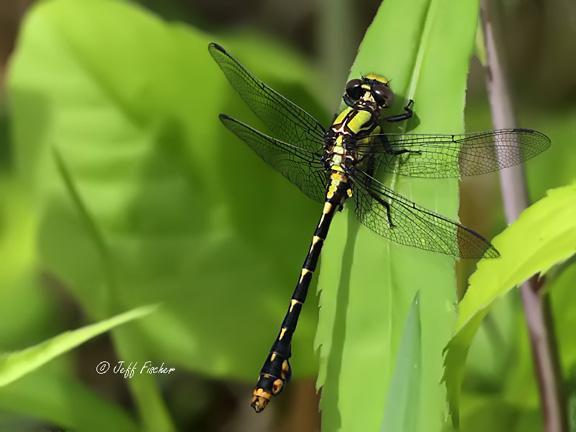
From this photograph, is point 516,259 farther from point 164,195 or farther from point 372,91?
point 164,195

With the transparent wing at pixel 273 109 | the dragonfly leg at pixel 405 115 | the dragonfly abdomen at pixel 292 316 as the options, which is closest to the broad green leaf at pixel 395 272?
the dragonfly leg at pixel 405 115

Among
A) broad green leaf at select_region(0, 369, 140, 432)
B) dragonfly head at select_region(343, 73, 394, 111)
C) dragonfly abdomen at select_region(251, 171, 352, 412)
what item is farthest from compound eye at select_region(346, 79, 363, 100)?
broad green leaf at select_region(0, 369, 140, 432)

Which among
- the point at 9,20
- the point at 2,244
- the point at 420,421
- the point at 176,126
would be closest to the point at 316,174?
the point at 176,126

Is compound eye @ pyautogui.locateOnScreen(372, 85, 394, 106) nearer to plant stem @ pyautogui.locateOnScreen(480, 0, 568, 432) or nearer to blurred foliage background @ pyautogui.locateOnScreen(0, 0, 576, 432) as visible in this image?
plant stem @ pyautogui.locateOnScreen(480, 0, 568, 432)

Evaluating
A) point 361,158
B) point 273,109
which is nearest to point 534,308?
point 361,158

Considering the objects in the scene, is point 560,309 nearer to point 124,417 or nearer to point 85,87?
point 124,417

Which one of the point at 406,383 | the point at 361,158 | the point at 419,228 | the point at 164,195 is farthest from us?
the point at 164,195

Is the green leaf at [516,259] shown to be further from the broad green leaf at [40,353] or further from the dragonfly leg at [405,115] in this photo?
the broad green leaf at [40,353]
